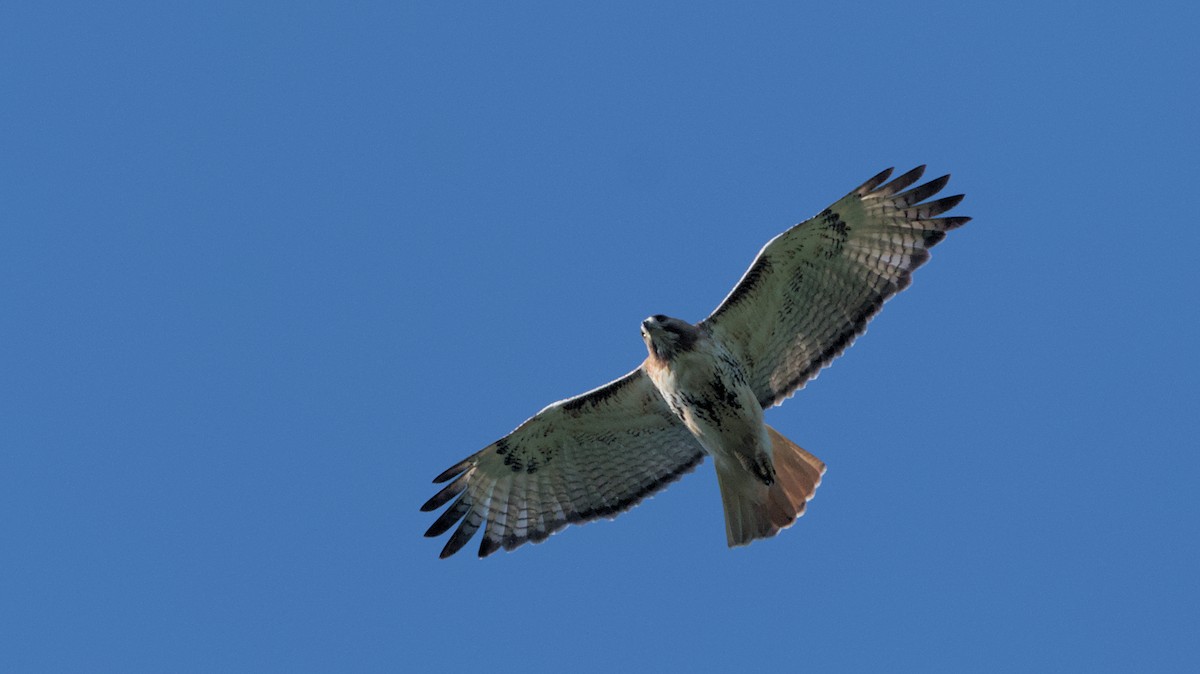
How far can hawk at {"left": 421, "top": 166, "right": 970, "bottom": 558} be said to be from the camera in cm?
1348

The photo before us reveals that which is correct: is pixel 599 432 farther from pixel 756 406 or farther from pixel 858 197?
pixel 858 197

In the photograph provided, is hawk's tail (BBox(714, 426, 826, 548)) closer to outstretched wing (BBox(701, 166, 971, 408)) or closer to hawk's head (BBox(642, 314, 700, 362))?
outstretched wing (BBox(701, 166, 971, 408))

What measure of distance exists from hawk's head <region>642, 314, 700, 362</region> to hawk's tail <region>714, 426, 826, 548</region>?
1.26 m

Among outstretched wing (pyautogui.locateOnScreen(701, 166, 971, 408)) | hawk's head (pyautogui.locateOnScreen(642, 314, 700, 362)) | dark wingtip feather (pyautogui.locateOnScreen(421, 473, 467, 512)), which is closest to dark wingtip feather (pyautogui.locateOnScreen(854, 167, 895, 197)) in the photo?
outstretched wing (pyautogui.locateOnScreen(701, 166, 971, 408))

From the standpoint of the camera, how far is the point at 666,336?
519 inches

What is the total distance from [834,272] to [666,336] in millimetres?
1781

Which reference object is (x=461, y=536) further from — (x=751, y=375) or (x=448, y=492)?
(x=751, y=375)

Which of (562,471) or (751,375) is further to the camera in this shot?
(562,471)

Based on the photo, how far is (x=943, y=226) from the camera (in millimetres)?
13773

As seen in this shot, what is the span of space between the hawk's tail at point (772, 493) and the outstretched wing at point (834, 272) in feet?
3.12

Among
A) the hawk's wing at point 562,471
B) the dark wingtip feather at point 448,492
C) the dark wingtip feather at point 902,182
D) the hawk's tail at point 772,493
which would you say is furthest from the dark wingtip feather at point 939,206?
the dark wingtip feather at point 448,492

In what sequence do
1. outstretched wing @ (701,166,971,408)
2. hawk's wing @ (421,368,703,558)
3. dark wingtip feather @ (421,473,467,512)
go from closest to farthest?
outstretched wing @ (701,166,971,408), hawk's wing @ (421,368,703,558), dark wingtip feather @ (421,473,467,512)

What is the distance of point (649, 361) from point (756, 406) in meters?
1.02

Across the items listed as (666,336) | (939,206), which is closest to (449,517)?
(666,336)
